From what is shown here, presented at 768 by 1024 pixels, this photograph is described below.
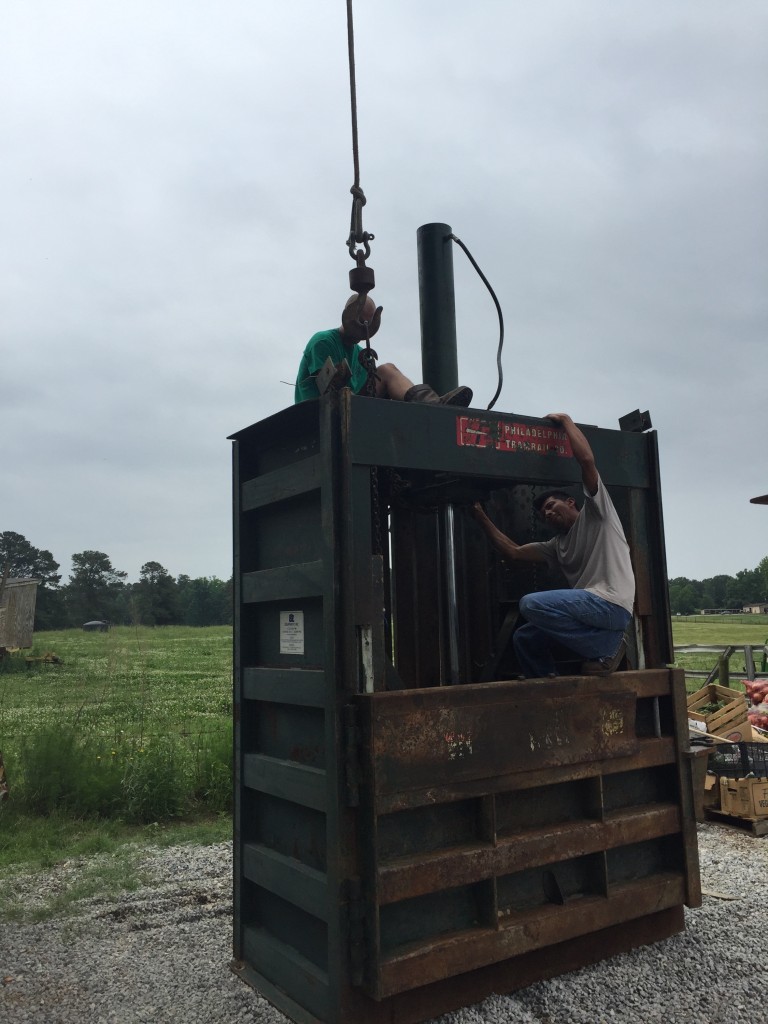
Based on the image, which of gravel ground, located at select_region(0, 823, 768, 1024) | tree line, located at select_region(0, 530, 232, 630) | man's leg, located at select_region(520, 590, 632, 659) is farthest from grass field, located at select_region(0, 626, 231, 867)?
tree line, located at select_region(0, 530, 232, 630)

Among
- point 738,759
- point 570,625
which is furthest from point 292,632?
point 738,759

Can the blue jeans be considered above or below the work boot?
below

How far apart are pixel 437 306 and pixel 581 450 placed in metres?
1.75

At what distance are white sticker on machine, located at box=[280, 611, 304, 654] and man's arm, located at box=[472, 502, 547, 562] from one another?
1312 mm

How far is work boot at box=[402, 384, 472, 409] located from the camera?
4.19 m

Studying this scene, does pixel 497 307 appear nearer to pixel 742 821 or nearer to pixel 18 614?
pixel 742 821

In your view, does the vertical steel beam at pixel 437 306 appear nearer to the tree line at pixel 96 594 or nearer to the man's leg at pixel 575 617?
the man's leg at pixel 575 617

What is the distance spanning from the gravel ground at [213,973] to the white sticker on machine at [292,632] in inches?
62.9

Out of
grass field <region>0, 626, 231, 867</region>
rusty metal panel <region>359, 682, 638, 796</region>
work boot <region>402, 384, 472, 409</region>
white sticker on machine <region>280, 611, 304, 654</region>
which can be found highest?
work boot <region>402, 384, 472, 409</region>

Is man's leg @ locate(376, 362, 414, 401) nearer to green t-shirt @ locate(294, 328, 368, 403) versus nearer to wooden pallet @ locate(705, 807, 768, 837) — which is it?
green t-shirt @ locate(294, 328, 368, 403)

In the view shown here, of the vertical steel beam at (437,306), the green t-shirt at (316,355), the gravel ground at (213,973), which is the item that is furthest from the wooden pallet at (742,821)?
the green t-shirt at (316,355)

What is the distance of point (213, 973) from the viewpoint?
4047mm

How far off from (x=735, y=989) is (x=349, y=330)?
377 cm

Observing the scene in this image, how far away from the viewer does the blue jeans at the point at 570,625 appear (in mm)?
4047
